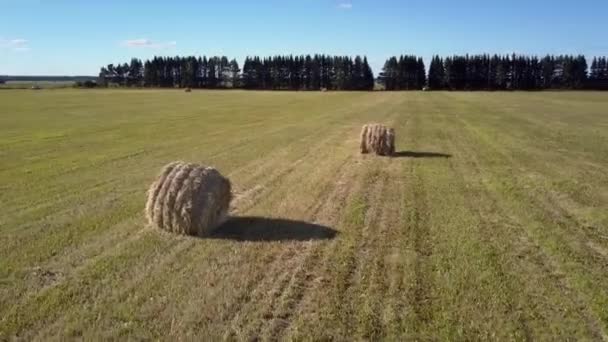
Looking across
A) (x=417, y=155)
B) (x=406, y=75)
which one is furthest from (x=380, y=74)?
(x=417, y=155)

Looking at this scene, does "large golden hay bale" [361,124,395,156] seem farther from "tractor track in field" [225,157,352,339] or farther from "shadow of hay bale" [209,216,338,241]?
"tractor track in field" [225,157,352,339]

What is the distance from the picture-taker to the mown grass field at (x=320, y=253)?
636 cm

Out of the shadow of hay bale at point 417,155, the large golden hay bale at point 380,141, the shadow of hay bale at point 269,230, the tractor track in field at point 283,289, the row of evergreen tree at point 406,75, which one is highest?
the row of evergreen tree at point 406,75

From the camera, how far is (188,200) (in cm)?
945

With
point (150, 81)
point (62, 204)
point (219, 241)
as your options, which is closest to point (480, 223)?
point (219, 241)

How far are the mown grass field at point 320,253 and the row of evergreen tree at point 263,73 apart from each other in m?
125

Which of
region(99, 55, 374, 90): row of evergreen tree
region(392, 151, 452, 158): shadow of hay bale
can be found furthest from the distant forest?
region(392, 151, 452, 158): shadow of hay bale

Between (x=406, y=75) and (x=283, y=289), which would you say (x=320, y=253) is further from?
(x=406, y=75)

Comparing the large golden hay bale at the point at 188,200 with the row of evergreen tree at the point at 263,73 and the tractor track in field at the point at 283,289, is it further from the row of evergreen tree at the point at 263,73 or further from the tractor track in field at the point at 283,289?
the row of evergreen tree at the point at 263,73

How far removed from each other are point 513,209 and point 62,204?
939cm

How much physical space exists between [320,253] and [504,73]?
14123 centimetres

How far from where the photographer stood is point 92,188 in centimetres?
1332

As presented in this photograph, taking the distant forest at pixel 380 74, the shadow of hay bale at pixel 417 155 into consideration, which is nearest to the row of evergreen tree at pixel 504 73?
the distant forest at pixel 380 74

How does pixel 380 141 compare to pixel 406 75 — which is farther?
pixel 406 75
